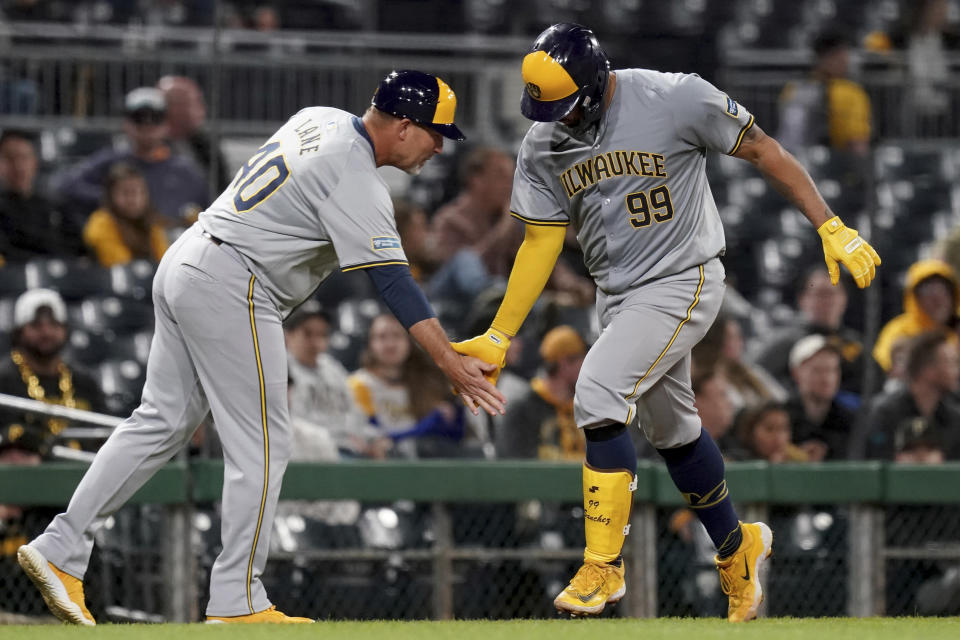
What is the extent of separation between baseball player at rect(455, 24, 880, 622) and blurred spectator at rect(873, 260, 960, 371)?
10.7 feet

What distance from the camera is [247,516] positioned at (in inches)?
176

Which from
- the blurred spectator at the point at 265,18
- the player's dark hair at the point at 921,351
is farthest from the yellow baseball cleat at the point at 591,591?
the blurred spectator at the point at 265,18

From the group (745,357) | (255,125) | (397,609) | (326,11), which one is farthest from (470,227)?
(326,11)

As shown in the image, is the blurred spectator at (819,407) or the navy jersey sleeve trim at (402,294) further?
the blurred spectator at (819,407)

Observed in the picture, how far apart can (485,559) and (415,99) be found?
7.41ft

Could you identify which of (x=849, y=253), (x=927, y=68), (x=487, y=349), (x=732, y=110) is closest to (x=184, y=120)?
(x=487, y=349)

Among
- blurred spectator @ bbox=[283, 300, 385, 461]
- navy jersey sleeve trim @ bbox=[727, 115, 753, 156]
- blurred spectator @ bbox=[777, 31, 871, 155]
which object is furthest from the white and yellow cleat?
blurred spectator @ bbox=[777, 31, 871, 155]

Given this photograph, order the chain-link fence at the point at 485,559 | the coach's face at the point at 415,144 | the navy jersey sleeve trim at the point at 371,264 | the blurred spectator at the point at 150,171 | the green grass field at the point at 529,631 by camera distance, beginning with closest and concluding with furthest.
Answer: the green grass field at the point at 529,631 < the navy jersey sleeve trim at the point at 371,264 < the coach's face at the point at 415,144 < the chain-link fence at the point at 485,559 < the blurred spectator at the point at 150,171

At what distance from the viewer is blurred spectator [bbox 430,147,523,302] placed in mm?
8234

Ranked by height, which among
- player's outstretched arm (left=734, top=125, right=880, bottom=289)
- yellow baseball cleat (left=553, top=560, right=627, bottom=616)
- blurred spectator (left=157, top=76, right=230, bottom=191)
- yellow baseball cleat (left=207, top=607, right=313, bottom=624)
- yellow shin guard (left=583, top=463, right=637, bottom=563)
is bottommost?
yellow baseball cleat (left=207, top=607, right=313, bottom=624)

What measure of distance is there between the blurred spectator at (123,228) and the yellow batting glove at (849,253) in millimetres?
4499

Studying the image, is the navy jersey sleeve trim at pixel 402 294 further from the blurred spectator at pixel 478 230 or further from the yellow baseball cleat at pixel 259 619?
the blurred spectator at pixel 478 230

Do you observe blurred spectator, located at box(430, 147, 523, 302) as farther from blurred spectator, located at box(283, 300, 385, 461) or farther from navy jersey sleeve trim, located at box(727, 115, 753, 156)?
navy jersey sleeve trim, located at box(727, 115, 753, 156)

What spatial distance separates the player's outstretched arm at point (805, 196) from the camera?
14.7 ft
